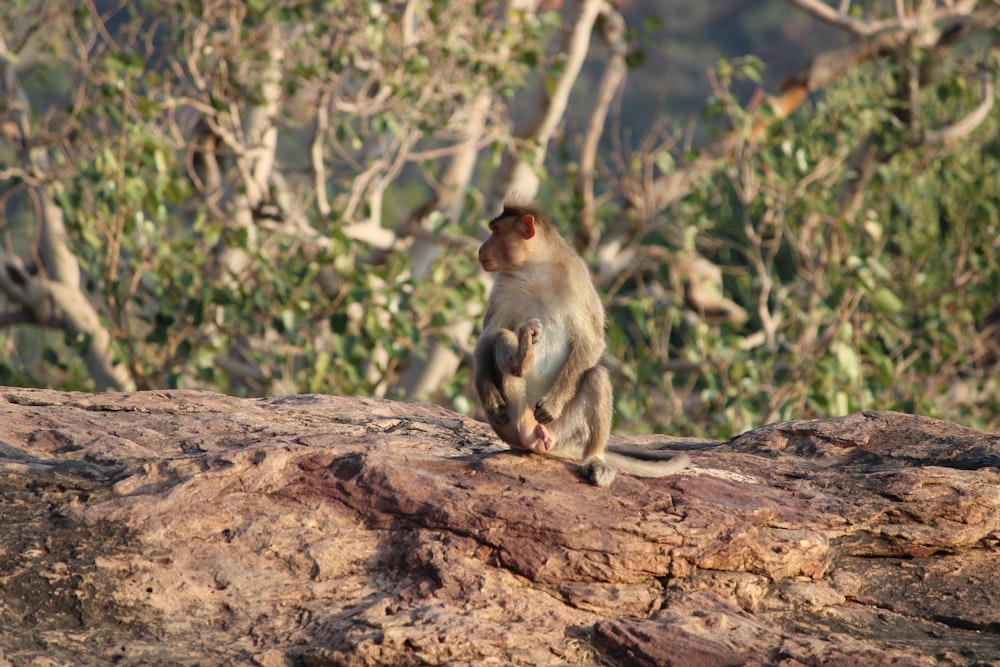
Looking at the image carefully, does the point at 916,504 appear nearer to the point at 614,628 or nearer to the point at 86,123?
the point at 614,628

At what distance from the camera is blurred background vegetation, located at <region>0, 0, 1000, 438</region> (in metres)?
7.07

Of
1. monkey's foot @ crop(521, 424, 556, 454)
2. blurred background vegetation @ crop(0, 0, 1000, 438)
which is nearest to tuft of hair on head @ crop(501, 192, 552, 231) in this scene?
monkey's foot @ crop(521, 424, 556, 454)

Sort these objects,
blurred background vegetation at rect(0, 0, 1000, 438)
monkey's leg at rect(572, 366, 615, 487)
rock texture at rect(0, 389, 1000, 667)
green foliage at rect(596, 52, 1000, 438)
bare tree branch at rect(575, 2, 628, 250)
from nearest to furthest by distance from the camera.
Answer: rock texture at rect(0, 389, 1000, 667)
monkey's leg at rect(572, 366, 615, 487)
blurred background vegetation at rect(0, 0, 1000, 438)
green foliage at rect(596, 52, 1000, 438)
bare tree branch at rect(575, 2, 628, 250)

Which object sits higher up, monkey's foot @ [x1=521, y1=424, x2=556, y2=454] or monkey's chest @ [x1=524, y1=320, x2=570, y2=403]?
monkey's chest @ [x1=524, y1=320, x2=570, y2=403]

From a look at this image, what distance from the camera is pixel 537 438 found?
4066mm

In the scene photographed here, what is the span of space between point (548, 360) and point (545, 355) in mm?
22

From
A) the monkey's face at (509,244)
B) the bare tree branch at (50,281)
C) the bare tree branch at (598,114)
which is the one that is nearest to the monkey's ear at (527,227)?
the monkey's face at (509,244)

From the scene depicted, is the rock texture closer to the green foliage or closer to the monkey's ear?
the monkey's ear

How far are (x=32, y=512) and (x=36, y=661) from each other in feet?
2.22

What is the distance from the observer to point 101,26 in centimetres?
770

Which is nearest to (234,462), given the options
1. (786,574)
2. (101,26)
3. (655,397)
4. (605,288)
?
(786,574)

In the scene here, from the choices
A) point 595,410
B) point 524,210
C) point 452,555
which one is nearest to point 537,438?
point 595,410

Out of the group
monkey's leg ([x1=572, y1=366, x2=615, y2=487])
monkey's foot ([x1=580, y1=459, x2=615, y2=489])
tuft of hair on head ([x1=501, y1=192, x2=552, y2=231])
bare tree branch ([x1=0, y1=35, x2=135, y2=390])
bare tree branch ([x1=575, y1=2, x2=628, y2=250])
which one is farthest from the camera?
bare tree branch ([x1=575, y1=2, x2=628, y2=250])

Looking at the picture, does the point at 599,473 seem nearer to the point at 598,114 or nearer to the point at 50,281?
the point at 50,281
